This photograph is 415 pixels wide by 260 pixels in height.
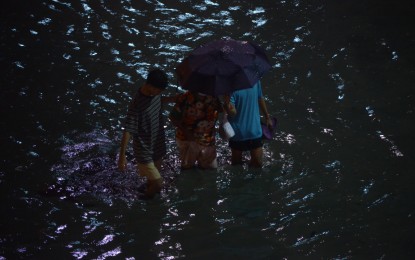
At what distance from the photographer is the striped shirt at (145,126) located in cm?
536

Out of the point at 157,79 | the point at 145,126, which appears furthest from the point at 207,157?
the point at 157,79

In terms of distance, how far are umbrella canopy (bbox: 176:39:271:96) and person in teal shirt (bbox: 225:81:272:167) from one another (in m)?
0.33

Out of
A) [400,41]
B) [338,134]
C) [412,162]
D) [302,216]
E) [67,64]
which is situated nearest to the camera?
[302,216]

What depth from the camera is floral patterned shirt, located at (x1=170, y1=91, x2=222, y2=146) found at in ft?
18.8

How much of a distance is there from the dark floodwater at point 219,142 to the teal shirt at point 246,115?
788mm

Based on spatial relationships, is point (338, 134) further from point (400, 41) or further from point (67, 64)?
point (67, 64)

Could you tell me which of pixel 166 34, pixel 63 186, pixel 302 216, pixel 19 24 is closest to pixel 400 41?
pixel 166 34

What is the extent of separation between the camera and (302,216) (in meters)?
5.95

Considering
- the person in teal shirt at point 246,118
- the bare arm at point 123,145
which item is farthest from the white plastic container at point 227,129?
the bare arm at point 123,145

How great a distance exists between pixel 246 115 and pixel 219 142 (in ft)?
4.73

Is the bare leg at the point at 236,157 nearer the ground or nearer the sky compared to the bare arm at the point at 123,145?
nearer the sky

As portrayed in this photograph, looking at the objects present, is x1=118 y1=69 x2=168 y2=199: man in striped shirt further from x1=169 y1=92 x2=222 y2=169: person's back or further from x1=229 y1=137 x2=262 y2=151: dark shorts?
x1=229 y1=137 x2=262 y2=151: dark shorts

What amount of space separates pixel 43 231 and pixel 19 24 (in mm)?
6021

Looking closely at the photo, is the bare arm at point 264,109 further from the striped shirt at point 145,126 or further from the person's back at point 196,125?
the striped shirt at point 145,126
